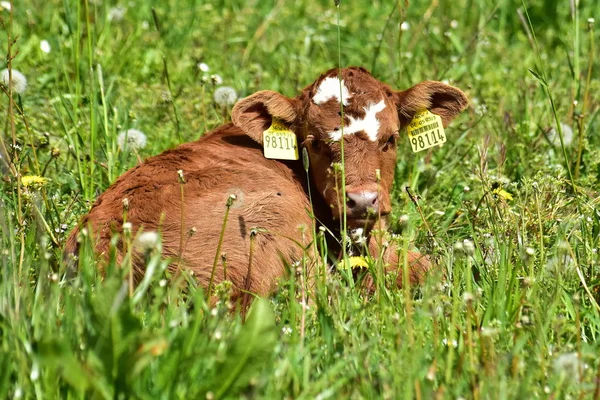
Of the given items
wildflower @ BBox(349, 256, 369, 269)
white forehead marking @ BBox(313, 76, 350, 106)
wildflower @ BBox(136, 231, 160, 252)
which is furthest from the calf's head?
wildflower @ BBox(136, 231, 160, 252)

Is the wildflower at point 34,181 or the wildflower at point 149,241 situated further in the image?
the wildflower at point 34,181

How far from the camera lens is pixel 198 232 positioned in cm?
426

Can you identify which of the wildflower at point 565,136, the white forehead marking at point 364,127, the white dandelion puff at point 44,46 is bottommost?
the white forehead marking at point 364,127

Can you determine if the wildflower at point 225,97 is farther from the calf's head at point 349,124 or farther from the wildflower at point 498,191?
the wildflower at point 498,191

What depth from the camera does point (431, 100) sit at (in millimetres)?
5359

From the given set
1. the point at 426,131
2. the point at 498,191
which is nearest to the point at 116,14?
the point at 426,131

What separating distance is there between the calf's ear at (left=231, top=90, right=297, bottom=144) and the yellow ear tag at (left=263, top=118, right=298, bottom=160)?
0.06 metres

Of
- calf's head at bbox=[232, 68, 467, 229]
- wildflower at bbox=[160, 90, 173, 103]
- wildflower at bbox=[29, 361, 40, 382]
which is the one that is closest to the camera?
wildflower at bbox=[29, 361, 40, 382]

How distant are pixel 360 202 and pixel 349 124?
49cm

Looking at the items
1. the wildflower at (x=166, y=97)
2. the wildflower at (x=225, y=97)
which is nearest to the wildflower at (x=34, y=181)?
the wildflower at (x=166, y=97)

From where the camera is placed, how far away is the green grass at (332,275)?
2.97m

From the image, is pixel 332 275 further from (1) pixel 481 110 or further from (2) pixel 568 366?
(1) pixel 481 110

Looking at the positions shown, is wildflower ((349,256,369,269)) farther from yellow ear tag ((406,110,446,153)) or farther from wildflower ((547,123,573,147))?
wildflower ((547,123,573,147))

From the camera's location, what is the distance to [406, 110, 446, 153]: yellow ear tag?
17.4 ft
